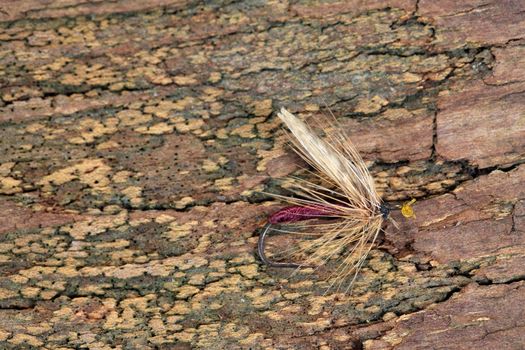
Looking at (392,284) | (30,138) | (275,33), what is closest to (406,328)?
(392,284)

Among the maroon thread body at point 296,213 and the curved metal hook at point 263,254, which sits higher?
the maroon thread body at point 296,213

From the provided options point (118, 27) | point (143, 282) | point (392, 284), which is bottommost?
point (392, 284)

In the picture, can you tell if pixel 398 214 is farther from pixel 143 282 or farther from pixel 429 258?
pixel 143 282

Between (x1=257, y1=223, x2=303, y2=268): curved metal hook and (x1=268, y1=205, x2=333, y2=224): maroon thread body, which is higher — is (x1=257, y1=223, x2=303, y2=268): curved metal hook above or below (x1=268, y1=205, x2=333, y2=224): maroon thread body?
below
